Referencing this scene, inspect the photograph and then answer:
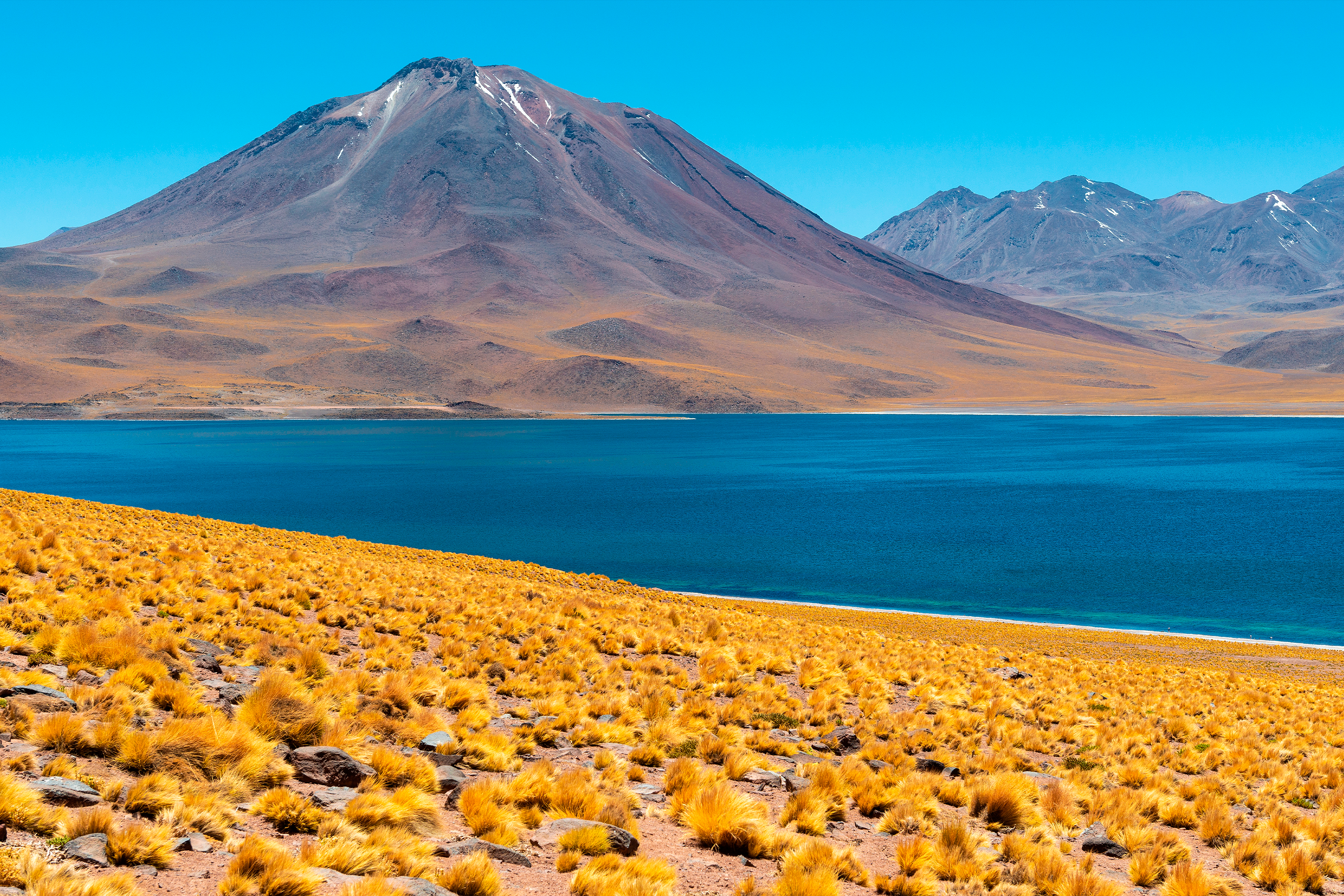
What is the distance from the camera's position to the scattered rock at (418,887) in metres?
6.32

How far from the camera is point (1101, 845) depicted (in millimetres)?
9023

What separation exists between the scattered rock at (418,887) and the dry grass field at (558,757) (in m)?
0.06

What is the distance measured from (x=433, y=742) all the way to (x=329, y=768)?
1.62 metres

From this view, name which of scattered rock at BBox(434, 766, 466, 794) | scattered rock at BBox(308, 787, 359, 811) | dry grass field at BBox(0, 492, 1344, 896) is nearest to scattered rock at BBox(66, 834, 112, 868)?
dry grass field at BBox(0, 492, 1344, 896)

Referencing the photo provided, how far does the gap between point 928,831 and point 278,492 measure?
75.2m

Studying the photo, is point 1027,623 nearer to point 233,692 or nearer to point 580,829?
point 233,692

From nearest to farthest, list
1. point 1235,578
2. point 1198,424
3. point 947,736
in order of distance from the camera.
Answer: point 947,736
point 1235,578
point 1198,424

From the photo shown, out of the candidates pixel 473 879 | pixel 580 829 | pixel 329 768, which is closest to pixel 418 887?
pixel 473 879

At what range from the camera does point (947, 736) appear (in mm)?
13203

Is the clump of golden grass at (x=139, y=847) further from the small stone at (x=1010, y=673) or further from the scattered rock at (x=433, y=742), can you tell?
the small stone at (x=1010, y=673)

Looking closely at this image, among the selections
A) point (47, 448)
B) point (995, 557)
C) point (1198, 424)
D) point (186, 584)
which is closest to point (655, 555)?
point (995, 557)

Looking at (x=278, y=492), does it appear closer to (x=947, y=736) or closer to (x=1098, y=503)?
(x=1098, y=503)

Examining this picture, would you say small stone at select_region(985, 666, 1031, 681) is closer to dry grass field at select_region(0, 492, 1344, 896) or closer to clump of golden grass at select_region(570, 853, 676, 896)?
dry grass field at select_region(0, 492, 1344, 896)

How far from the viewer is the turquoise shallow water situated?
4203 cm
